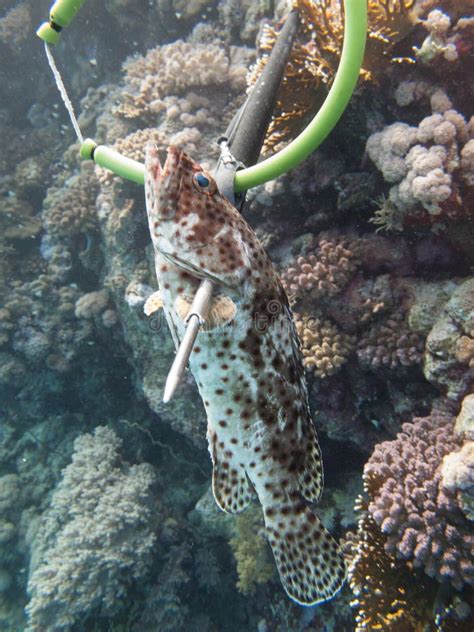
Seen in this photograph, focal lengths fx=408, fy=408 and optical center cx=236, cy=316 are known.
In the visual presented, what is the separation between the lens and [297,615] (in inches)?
232

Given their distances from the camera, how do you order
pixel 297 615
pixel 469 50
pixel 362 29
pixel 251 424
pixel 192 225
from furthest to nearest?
pixel 297 615 < pixel 469 50 < pixel 251 424 < pixel 192 225 < pixel 362 29

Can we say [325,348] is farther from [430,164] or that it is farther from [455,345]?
[430,164]

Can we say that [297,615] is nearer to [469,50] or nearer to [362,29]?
Result: [362,29]

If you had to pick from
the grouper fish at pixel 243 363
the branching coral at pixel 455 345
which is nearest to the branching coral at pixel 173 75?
the branching coral at pixel 455 345

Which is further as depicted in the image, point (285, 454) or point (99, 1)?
point (99, 1)

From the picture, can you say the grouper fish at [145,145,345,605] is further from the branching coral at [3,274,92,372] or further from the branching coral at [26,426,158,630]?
the branching coral at [3,274,92,372]

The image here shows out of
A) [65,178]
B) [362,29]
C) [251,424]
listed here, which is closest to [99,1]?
[65,178]

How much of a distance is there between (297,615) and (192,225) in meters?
6.19

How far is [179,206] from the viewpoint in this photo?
2135mm

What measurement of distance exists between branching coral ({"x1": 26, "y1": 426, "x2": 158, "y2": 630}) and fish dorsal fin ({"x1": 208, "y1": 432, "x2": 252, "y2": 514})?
5.34 metres

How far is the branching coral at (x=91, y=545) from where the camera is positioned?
22.3 ft

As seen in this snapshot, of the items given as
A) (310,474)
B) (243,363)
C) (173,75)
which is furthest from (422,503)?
(173,75)

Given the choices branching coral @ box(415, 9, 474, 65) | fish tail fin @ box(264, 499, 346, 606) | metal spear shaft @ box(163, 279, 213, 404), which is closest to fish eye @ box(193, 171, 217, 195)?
metal spear shaft @ box(163, 279, 213, 404)

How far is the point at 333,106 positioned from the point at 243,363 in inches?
55.8
